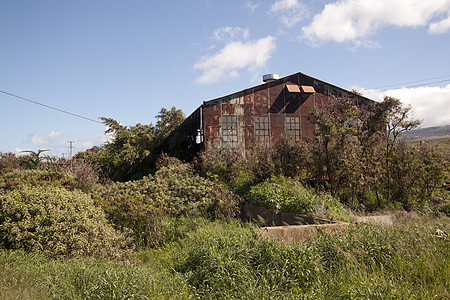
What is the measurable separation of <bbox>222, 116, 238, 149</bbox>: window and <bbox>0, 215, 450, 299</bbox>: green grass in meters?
10.1

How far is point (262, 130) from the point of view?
Answer: 52.4 feet

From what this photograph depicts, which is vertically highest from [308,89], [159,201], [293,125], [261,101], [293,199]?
[308,89]

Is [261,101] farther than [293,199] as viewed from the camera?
Yes

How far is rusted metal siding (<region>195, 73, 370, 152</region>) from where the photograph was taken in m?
15.2

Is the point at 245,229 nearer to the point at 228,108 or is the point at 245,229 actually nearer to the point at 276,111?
the point at 228,108

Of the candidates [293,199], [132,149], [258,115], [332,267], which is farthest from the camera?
[132,149]

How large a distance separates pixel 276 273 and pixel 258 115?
12.1 metres

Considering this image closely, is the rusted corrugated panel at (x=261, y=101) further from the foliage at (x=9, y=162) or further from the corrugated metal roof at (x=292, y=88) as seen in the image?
the foliage at (x=9, y=162)

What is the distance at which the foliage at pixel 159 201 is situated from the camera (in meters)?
7.50

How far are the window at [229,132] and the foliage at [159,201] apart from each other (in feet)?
12.0

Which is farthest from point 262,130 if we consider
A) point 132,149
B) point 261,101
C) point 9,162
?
point 9,162

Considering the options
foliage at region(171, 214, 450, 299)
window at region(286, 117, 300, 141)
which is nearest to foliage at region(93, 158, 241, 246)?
foliage at region(171, 214, 450, 299)

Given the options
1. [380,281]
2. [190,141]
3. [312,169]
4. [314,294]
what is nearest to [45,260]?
[314,294]

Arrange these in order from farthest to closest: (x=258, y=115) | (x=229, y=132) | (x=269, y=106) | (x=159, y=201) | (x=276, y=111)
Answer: (x=276, y=111) → (x=269, y=106) → (x=258, y=115) → (x=229, y=132) → (x=159, y=201)
